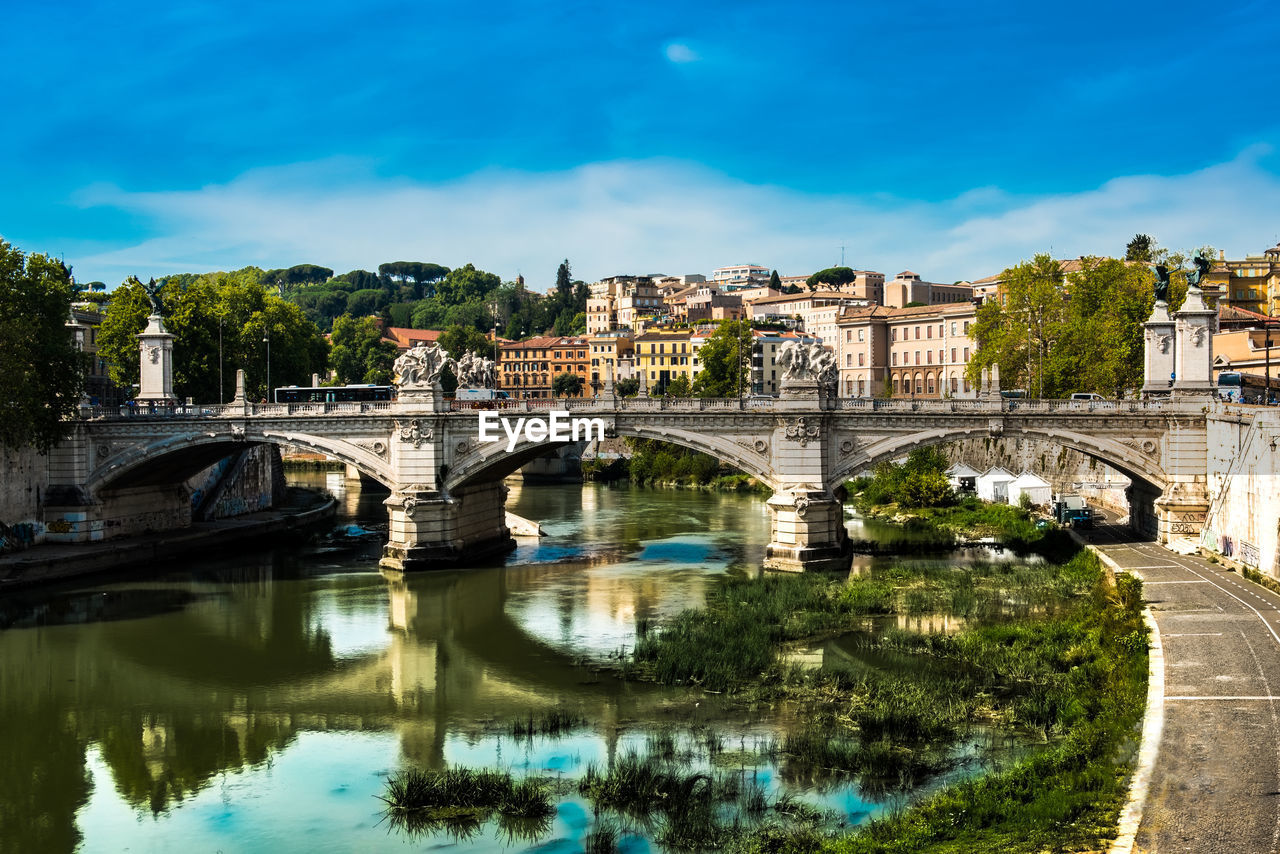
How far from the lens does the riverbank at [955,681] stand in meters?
17.0

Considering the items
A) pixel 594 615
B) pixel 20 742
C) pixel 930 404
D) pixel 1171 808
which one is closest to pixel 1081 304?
pixel 930 404

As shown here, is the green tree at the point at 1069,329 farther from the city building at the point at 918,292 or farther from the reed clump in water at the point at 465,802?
the city building at the point at 918,292

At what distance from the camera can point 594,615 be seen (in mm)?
35000

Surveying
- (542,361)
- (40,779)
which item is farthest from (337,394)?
(542,361)

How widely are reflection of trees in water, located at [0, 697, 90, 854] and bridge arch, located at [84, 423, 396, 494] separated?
1717 centimetres

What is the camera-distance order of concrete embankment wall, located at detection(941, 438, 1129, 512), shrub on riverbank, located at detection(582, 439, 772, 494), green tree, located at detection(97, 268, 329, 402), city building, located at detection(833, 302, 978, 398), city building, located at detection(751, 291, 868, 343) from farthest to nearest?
city building, located at detection(751, 291, 868, 343), city building, located at detection(833, 302, 978, 398), shrub on riverbank, located at detection(582, 439, 772, 494), green tree, located at detection(97, 268, 329, 402), concrete embankment wall, located at detection(941, 438, 1129, 512)

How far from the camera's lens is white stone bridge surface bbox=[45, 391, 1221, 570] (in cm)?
3844

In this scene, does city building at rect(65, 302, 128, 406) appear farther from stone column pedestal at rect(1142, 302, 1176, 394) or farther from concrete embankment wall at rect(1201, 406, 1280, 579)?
concrete embankment wall at rect(1201, 406, 1280, 579)

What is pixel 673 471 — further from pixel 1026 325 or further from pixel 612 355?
pixel 612 355

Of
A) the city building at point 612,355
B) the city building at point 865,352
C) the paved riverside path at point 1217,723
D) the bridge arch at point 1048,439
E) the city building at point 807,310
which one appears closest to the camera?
the paved riverside path at point 1217,723

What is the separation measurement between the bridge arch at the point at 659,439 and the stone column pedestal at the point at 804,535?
109cm

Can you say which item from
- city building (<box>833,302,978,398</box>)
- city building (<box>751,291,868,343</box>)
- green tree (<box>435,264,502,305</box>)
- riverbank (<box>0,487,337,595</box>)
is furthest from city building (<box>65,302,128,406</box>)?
green tree (<box>435,264,502,305</box>)

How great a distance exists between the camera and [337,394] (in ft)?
156

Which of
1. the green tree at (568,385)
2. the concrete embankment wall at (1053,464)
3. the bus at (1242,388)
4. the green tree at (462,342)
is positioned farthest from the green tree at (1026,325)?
the green tree at (462,342)
